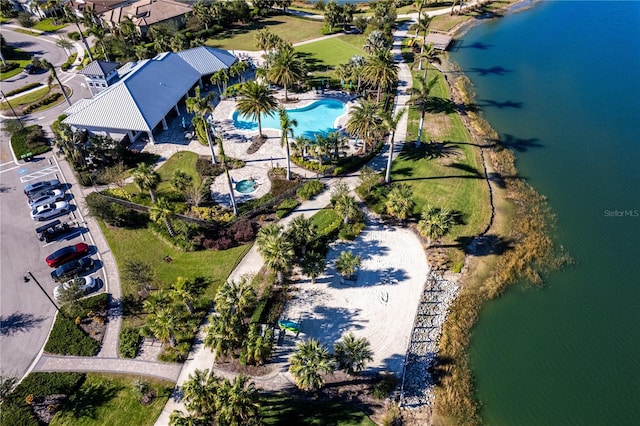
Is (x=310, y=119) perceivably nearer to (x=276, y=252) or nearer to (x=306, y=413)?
(x=276, y=252)

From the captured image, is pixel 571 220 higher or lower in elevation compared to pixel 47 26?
lower

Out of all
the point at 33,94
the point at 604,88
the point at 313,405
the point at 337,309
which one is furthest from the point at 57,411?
the point at 604,88

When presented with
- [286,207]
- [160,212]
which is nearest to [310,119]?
[286,207]

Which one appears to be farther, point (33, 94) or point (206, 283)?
point (33, 94)

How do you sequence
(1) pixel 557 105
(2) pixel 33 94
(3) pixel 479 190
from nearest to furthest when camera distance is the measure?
(3) pixel 479 190
(1) pixel 557 105
(2) pixel 33 94

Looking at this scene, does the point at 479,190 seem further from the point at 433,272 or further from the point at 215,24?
the point at 215,24

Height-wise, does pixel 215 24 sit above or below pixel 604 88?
above

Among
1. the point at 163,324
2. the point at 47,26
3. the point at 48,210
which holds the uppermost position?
the point at 47,26
